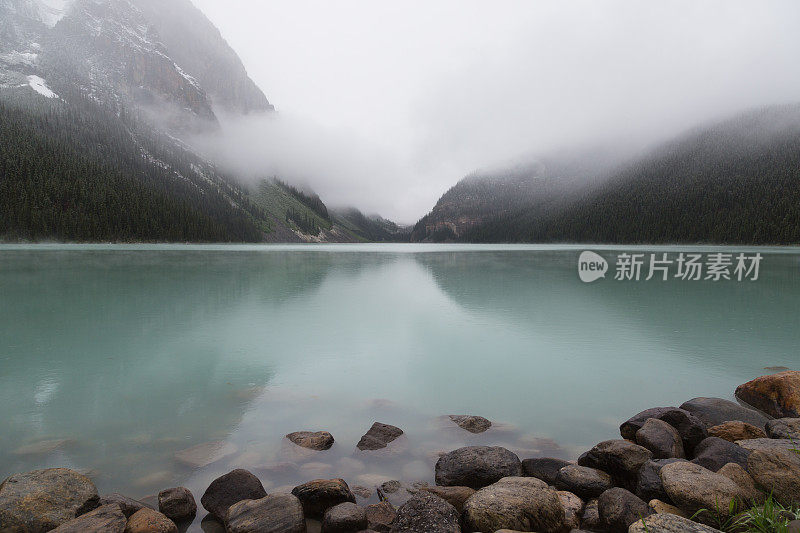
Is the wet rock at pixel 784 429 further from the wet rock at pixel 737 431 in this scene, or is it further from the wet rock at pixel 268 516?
the wet rock at pixel 268 516

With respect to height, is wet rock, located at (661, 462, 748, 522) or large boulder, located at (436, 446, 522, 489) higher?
wet rock, located at (661, 462, 748, 522)

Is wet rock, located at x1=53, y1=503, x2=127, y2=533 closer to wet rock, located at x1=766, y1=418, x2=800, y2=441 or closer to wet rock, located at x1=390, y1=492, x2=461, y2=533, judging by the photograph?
wet rock, located at x1=390, y1=492, x2=461, y2=533

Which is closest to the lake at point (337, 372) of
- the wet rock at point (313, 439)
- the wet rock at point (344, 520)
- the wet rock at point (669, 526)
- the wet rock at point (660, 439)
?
the wet rock at point (313, 439)

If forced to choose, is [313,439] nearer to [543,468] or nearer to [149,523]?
[149,523]

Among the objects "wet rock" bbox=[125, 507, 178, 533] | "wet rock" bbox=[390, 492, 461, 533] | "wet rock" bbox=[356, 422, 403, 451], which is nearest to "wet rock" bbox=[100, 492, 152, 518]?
"wet rock" bbox=[125, 507, 178, 533]

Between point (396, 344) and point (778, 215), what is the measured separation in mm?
154165

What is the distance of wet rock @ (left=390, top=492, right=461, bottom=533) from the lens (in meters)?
4.54

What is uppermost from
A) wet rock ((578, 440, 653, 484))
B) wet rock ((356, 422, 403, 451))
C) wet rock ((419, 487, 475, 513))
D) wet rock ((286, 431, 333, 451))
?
wet rock ((578, 440, 653, 484))

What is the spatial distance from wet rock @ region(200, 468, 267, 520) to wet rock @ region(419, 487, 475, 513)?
7.80ft

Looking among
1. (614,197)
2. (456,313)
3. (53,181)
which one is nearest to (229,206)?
(53,181)

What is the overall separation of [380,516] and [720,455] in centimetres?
475

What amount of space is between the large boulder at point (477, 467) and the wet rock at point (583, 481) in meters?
0.62

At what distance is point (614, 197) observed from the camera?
176375mm

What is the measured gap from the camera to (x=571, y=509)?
17.2ft
